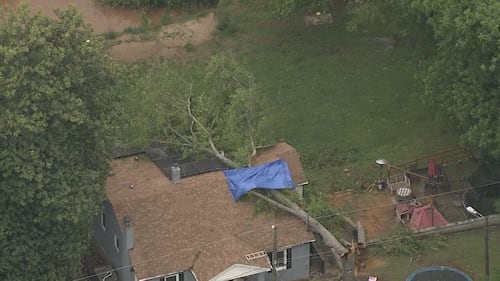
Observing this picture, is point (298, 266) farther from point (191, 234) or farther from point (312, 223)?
point (191, 234)

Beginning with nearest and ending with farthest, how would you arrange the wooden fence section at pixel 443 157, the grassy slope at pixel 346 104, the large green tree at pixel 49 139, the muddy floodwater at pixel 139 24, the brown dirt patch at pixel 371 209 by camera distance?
1. the large green tree at pixel 49 139
2. the brown dirt patch at pixel 371 209
3. the grassy slope at pixel 346 104
4. the wooden fence section at pixel 443 157
5. the muddy floodwater at pixel 139 24

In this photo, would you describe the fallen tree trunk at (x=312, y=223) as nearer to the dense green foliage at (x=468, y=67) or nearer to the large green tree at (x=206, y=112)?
the large green tree at (x=206, y=112)

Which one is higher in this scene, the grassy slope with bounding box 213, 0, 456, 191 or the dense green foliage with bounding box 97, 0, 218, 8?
the dense green foliage with bounding box 97, 0, 218, 8

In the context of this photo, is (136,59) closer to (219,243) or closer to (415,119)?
(415,119)

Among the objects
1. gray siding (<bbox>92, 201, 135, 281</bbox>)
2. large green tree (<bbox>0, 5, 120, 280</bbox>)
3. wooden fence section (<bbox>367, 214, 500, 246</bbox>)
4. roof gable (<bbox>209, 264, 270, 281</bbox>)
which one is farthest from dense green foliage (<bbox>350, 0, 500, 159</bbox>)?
gray siding (<bbox>92, 201, 135, 281</bbox>)

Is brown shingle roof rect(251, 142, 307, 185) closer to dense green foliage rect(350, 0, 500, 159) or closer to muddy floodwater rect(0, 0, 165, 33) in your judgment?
dense green foliage rect(350, 0, 500, 159)

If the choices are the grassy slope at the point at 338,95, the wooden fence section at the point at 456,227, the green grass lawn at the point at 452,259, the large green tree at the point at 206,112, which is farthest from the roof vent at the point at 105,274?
the grassy slope at the point at 338,95
